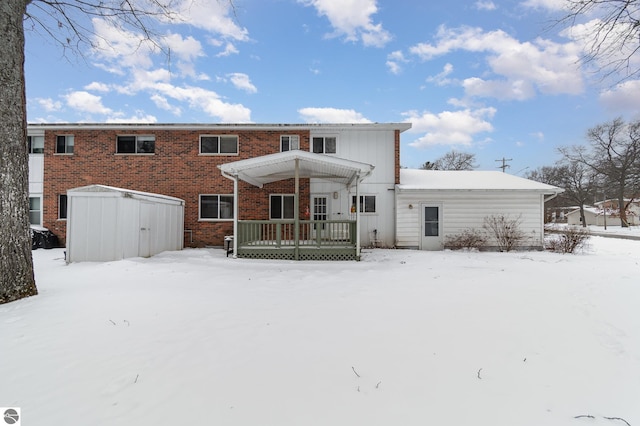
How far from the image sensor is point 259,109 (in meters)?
16.2

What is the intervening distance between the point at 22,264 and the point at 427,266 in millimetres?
8362

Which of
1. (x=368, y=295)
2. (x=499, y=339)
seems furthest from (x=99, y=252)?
(x=499, y=339)

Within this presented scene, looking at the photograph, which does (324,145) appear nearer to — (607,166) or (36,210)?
(36,210)

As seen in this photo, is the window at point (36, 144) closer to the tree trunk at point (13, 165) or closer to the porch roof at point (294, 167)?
the porch roof at point (294, 167)

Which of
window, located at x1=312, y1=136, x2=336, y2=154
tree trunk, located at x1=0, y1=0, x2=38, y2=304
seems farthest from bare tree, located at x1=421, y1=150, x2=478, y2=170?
tree trunk, located at x1=0, y1=0, x2=38, y2=304

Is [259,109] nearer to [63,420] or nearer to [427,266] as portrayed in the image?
[427,266]

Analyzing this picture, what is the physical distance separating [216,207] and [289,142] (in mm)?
4204

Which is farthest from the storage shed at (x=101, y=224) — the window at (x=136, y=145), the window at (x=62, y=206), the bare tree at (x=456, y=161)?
the bare tree at (x=456, y=161)

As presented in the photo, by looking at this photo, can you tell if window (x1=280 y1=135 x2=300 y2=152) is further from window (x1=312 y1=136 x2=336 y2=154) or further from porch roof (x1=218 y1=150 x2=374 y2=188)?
porch roof (x1=218 y1=150 x2=374 y2=188)

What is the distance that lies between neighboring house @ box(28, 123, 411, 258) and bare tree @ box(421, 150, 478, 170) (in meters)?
30.4

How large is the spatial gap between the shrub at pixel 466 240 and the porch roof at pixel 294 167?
4954 millimetres

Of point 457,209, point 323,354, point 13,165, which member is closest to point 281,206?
point 457,209

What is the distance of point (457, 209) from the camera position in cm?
1260

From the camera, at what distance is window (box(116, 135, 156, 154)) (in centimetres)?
1304
